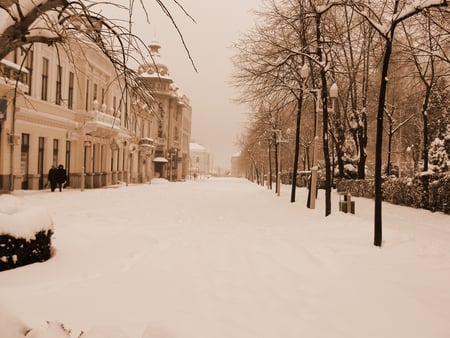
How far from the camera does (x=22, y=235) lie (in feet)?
21.7

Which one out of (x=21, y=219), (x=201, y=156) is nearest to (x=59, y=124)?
(x=21, y=219)

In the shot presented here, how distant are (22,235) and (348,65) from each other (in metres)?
20.0

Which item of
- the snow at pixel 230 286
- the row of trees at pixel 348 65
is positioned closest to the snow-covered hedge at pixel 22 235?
the snow at pixel 230 286

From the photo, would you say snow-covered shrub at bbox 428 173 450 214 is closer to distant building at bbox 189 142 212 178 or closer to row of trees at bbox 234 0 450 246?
row of trees at bbox 234 0 450 246

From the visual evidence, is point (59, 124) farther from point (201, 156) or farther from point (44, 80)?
point (201, 156)

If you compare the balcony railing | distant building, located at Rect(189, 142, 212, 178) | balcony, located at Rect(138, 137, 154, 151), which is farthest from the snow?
distant building, located at Rect(189, 142, 212, 178)

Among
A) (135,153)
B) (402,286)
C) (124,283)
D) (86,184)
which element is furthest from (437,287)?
(135,153)

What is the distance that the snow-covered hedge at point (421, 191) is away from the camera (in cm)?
1560

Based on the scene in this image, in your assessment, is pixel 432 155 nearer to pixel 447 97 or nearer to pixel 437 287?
pixel 447 97

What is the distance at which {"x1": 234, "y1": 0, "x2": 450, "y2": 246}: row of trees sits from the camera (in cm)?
1092

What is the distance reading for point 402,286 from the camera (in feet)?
Result: 19.8

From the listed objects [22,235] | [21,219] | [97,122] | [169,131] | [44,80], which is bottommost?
[22,235]

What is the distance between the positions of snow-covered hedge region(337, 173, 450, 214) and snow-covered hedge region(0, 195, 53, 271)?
44.4 ft

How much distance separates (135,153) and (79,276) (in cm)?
4620
